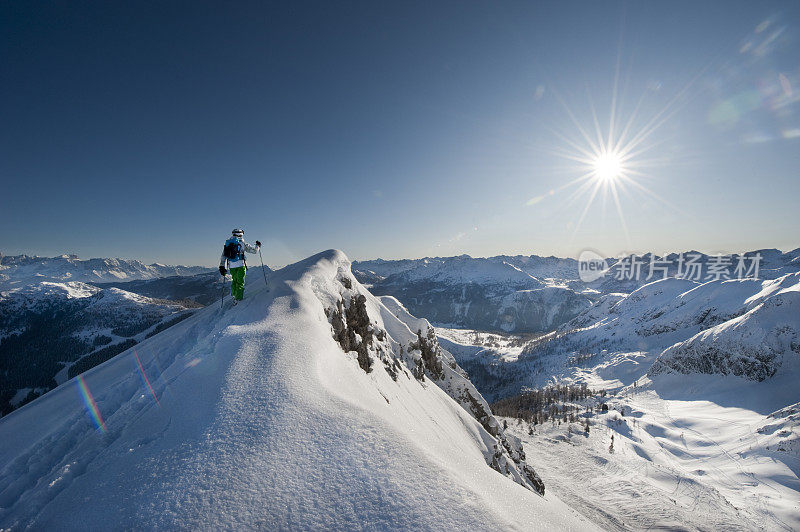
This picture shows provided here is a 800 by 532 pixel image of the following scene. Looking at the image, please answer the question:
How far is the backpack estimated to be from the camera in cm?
1318

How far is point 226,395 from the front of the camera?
5352 mm

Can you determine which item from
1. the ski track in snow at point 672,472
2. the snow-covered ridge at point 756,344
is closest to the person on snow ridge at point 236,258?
the ski track in snow at point 672,472

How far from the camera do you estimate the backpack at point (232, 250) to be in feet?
43.2

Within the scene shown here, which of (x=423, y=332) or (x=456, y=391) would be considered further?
(x=423, y=332)

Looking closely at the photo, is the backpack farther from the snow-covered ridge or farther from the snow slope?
the snow-covered ridge

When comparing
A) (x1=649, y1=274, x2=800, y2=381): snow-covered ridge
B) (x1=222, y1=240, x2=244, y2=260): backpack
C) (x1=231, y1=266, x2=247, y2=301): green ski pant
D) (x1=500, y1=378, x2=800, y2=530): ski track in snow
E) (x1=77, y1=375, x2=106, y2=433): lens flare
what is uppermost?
(x1=222, y1=240, x2=244, y2=260): backpack

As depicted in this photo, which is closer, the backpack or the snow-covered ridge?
the backpack

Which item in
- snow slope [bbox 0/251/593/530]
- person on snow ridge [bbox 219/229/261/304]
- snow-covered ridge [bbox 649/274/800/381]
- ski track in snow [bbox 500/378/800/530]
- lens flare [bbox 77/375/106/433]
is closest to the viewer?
snow slope [bbox 0/251/593/530]

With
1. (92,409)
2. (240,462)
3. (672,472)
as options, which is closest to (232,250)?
(92,409)

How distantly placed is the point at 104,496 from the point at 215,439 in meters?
1.23

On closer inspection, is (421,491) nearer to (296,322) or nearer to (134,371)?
(296,322)

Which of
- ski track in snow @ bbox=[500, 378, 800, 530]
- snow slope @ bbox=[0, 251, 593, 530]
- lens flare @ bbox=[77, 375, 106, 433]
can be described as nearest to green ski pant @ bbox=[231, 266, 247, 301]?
lens flare @ bbox=[77, 375, 106, 433]

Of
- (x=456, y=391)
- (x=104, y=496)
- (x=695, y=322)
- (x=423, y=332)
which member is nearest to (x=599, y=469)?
(x=456, y=391)

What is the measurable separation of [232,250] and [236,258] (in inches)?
16.1
